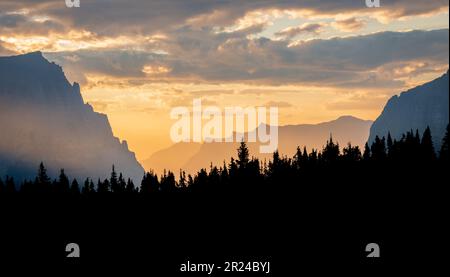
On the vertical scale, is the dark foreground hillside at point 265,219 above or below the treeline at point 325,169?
below

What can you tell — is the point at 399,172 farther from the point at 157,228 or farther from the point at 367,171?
the point at 157,228

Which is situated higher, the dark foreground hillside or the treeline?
the treeline

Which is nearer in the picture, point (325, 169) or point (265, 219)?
point (265, 219)

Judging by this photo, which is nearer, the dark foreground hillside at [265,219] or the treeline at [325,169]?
the dark foreground hillside at [265,219]

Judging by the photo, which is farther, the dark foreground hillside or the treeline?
the treeline

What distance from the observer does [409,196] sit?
106 m

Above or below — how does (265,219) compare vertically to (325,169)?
below
